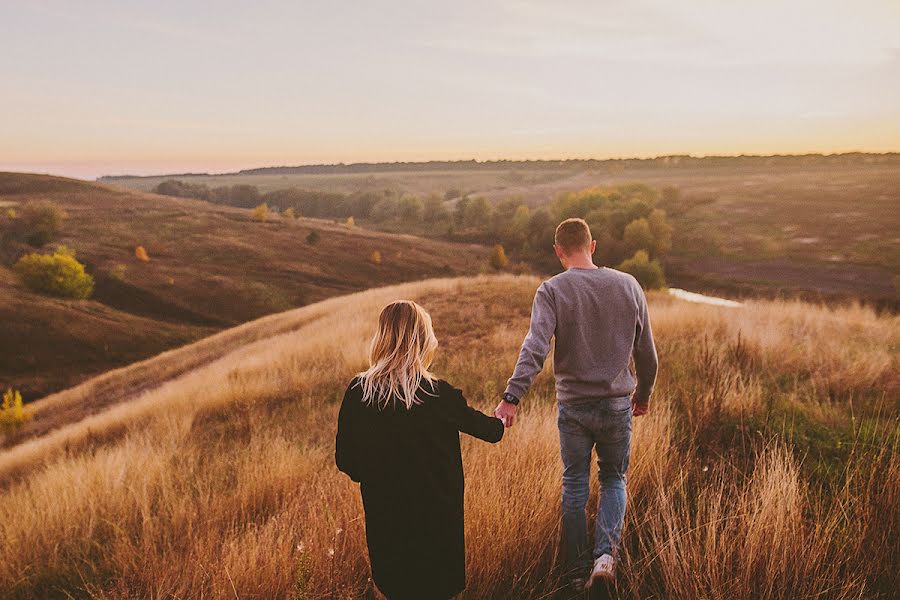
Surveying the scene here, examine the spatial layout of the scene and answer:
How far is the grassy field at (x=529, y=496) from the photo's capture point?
8.34 feet

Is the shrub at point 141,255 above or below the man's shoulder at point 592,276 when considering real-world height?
below

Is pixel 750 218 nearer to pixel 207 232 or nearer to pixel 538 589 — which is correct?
pixel 207 232

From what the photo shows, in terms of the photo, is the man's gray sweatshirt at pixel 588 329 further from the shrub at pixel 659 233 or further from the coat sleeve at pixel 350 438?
the shrub at pixel 659 233

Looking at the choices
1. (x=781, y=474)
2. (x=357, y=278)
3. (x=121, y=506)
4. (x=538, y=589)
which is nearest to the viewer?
(x=538, y=589)

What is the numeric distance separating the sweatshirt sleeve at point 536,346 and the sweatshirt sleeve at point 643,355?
57cm

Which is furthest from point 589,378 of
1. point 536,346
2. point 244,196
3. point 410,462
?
point 244,196

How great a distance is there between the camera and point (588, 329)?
288cm

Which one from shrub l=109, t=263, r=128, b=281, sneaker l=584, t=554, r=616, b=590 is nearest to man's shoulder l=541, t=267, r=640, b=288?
sneaker l=584, t=554, r=616, b=590

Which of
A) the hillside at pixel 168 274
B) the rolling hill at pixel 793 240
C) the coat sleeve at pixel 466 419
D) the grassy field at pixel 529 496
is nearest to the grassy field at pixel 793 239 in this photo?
the rolling hill at pixel 793 240

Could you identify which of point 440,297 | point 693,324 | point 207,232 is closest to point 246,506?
point 693,324

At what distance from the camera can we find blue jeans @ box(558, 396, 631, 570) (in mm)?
2848

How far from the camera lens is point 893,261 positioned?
55344 millimetres

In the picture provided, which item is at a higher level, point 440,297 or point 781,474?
point 781,474

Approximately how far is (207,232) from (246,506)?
301 ft
